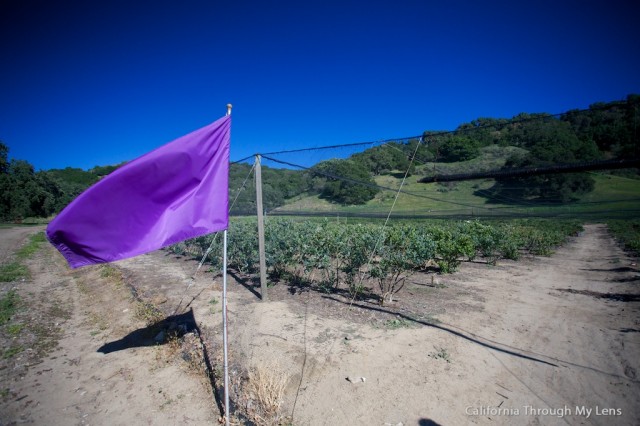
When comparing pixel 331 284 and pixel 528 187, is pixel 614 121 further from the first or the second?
pixel 528 187

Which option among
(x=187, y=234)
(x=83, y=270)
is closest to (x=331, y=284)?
(x=187, y=234)

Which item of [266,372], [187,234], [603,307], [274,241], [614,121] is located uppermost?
[614,121]

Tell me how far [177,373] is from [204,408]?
1.12 metres

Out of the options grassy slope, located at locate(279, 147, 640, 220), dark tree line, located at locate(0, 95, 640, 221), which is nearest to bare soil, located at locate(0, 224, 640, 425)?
dark tree line, located at locate(0, 95, 640, 221)

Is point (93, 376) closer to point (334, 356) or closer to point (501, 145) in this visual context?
point (334, 356)

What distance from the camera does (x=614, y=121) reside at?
493cm

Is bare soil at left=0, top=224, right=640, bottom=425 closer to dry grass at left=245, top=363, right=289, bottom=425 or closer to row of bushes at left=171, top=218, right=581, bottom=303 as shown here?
dry grass at left=245, top=363, right=289, bottom=425

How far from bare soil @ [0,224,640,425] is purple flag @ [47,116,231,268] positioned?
2361 mm

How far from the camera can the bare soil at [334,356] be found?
3.67 meters

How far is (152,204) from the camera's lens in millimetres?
3402

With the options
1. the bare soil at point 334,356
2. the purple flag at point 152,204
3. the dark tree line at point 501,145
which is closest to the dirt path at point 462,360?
the bare soil at point 334,356

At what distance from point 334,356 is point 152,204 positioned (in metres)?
3.73

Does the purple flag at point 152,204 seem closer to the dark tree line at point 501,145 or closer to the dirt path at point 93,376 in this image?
the dirt path at point 93,376

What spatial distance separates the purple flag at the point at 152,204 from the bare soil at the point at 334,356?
7.75ft
